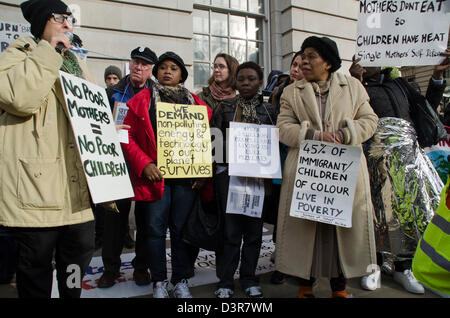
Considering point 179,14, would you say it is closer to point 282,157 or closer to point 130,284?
point 282,157

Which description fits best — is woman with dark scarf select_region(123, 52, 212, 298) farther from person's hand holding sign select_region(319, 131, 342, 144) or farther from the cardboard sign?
person's hand holding sign select_region(319, 131, 342, 144)

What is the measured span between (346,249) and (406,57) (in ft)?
6.36

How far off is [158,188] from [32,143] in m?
1.08

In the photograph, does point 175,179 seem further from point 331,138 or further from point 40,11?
point 40,11

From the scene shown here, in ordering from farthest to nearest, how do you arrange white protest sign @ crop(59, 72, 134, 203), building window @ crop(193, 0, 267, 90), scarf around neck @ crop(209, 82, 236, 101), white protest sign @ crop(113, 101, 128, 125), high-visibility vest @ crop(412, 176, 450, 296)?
building window @ crop(193, 0, 267, 90), scarf around neck @ crop(209, 82, 236, 101), white protest sign @ crop(113, 101, 128, 125), white protest sign @ crop(59, 72, 134, 203), high-visibility vest @ crop(412, 176, 450, 296)

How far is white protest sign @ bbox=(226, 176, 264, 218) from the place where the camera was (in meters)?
2.81

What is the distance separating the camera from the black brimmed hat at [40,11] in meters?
1.85

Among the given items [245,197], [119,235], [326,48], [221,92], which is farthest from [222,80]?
[119,235]

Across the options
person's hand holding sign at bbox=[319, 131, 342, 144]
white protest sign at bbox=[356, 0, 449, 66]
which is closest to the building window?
white protest sign at bbox=[356, 0, 449, 66]

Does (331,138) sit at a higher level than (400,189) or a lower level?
higher

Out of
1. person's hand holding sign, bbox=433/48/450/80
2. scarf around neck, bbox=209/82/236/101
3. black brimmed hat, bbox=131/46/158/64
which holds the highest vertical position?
black brimmed hat, bbox=131/46/158/64

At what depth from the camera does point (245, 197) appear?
2.82 meters

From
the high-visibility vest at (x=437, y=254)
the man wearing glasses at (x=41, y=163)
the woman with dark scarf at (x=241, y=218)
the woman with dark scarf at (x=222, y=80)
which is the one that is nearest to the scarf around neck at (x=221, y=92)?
the woman with dark scarf at (x=222, y=80)
